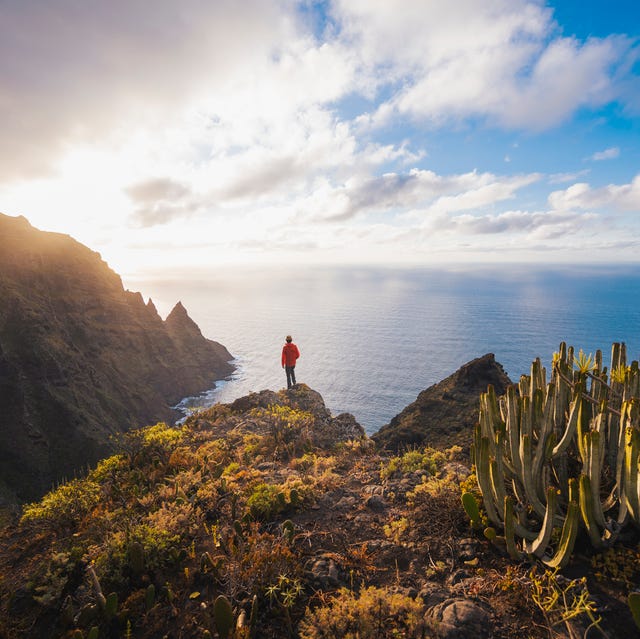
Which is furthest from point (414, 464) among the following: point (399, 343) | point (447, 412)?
point (399, 343)

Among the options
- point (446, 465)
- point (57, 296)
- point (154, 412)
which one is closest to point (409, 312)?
point (154, 412)

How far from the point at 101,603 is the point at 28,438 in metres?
80.3

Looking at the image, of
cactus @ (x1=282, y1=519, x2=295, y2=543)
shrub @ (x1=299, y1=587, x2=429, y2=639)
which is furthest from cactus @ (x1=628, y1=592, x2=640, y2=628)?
cactus @ (x1=282, y1=519, x2=295, y2=543)

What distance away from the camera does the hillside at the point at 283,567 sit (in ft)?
13.3

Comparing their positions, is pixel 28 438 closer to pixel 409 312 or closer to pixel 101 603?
pixel 101 603

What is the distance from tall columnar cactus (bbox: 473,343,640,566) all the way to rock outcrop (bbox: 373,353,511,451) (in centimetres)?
769

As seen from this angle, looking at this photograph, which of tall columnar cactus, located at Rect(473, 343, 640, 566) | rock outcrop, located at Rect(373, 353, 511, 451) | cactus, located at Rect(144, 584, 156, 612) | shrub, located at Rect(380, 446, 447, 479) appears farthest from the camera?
rock outcrop, located at Rect(373, 353, 511, 451)

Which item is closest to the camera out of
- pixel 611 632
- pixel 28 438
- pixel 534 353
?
pixel 611 632

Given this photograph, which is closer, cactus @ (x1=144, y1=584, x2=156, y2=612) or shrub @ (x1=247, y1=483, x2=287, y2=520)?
cactus @ (x1=144, y1=584, x2=156, y2=612)

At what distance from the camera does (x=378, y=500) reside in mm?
7449

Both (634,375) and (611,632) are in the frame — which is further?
(634,375)

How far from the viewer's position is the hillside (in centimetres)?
405

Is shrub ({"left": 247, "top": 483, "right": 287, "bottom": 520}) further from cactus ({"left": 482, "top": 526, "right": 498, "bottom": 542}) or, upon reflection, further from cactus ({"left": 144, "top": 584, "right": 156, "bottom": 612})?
cactus ({"left": 482, "top": 526, "right": 498, "bottom": 542})

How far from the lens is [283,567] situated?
5.07 meters
